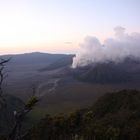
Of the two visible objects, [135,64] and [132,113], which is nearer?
[132,113]

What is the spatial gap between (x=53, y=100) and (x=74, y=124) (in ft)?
123

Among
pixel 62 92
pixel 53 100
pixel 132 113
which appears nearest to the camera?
pixel 132 113

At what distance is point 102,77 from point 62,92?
27.4 metres

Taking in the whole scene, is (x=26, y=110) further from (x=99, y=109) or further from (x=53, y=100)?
(x=53, y=100)

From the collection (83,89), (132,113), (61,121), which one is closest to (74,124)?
(61,121)

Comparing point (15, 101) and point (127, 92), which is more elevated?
point (127, 92)

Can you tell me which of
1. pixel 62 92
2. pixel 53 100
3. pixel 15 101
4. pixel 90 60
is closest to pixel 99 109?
pixel 15 101

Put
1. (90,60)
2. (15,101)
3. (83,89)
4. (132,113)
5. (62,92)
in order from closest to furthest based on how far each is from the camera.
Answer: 1. (132,113)
2. (15,101)
3. (62,92)
4. (83,89)
5. (90,60)

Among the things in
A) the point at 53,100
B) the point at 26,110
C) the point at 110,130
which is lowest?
the point at 53,100

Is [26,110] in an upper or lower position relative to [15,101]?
upper

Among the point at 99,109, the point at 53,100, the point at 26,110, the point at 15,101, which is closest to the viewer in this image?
the point at 26,110

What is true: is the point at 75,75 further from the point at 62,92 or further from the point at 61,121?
the point at 61,121

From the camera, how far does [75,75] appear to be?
4336 inches

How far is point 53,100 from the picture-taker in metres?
71.2
